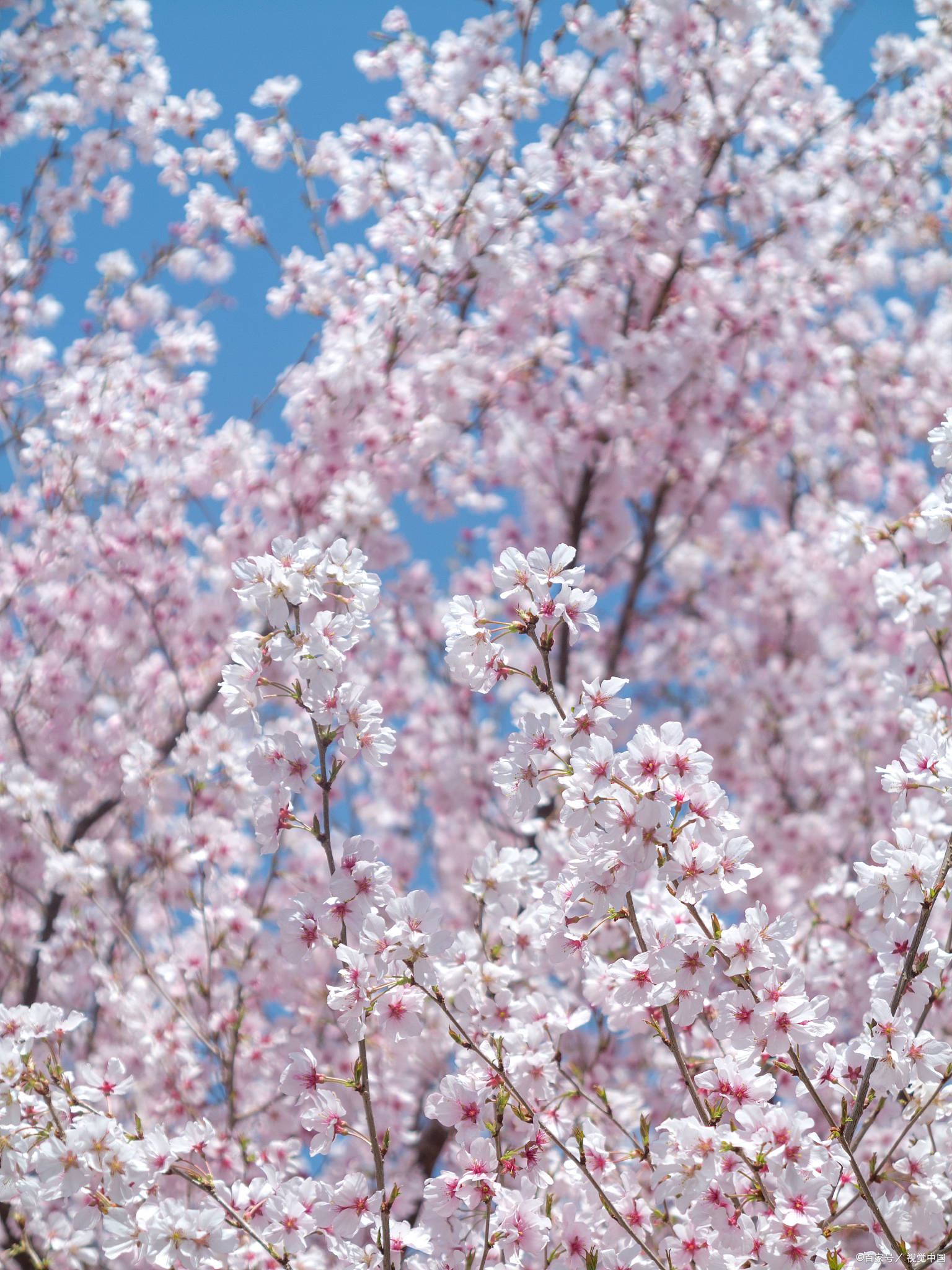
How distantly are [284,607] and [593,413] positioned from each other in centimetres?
554

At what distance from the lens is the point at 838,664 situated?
9.04 meters

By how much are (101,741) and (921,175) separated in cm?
801

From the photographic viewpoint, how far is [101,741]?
23.4ft

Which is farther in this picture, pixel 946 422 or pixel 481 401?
pixel 481 401

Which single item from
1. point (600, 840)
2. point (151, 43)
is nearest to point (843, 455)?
point (151, 43)

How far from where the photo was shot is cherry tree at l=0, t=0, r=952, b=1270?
8.48ft

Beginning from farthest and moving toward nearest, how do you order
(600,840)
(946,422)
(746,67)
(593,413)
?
(593,413), (746,67), (946,422), (600,840)

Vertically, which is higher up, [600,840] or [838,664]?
[838,664]

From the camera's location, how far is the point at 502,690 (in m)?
9.92

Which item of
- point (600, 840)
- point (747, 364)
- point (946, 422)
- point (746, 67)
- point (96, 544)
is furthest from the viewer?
point (747, 364)

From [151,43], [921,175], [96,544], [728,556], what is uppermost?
[921,175]

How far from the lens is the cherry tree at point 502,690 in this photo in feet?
8.48

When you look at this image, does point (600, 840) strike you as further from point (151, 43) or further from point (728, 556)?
point (728, 556)

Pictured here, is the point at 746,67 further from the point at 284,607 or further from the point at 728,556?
the point at 284,607
